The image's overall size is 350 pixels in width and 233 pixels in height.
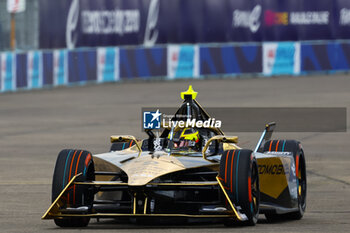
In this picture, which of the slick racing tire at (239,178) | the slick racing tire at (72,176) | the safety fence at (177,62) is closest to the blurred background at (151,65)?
the safety fence at (177,62)

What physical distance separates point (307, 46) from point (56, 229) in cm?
3369

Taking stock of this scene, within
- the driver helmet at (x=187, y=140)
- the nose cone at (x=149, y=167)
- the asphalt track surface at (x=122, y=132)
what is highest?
the driver helmet at (x=187, y=140)

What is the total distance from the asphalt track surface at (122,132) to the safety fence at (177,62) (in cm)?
71

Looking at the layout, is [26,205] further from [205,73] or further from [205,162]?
[205,73]

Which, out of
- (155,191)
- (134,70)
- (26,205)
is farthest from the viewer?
(134,70)

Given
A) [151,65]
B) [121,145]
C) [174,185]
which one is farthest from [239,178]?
[151,65]

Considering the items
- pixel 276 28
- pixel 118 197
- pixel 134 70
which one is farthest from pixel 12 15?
pixel 118 197

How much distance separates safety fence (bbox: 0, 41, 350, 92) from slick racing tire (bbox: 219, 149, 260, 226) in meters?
24.8

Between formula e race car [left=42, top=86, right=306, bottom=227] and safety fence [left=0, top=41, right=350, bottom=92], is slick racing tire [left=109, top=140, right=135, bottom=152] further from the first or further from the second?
safety fence [left=0, top=41, right=350, bottom=92]

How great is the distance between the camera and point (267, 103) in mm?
29094

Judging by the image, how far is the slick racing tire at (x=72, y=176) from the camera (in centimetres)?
899

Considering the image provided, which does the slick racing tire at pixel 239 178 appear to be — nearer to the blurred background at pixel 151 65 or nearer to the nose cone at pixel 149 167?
the nose cone at pixel 149 167

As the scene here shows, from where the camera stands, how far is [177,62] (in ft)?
132

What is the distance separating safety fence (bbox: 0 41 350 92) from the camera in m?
34.9
